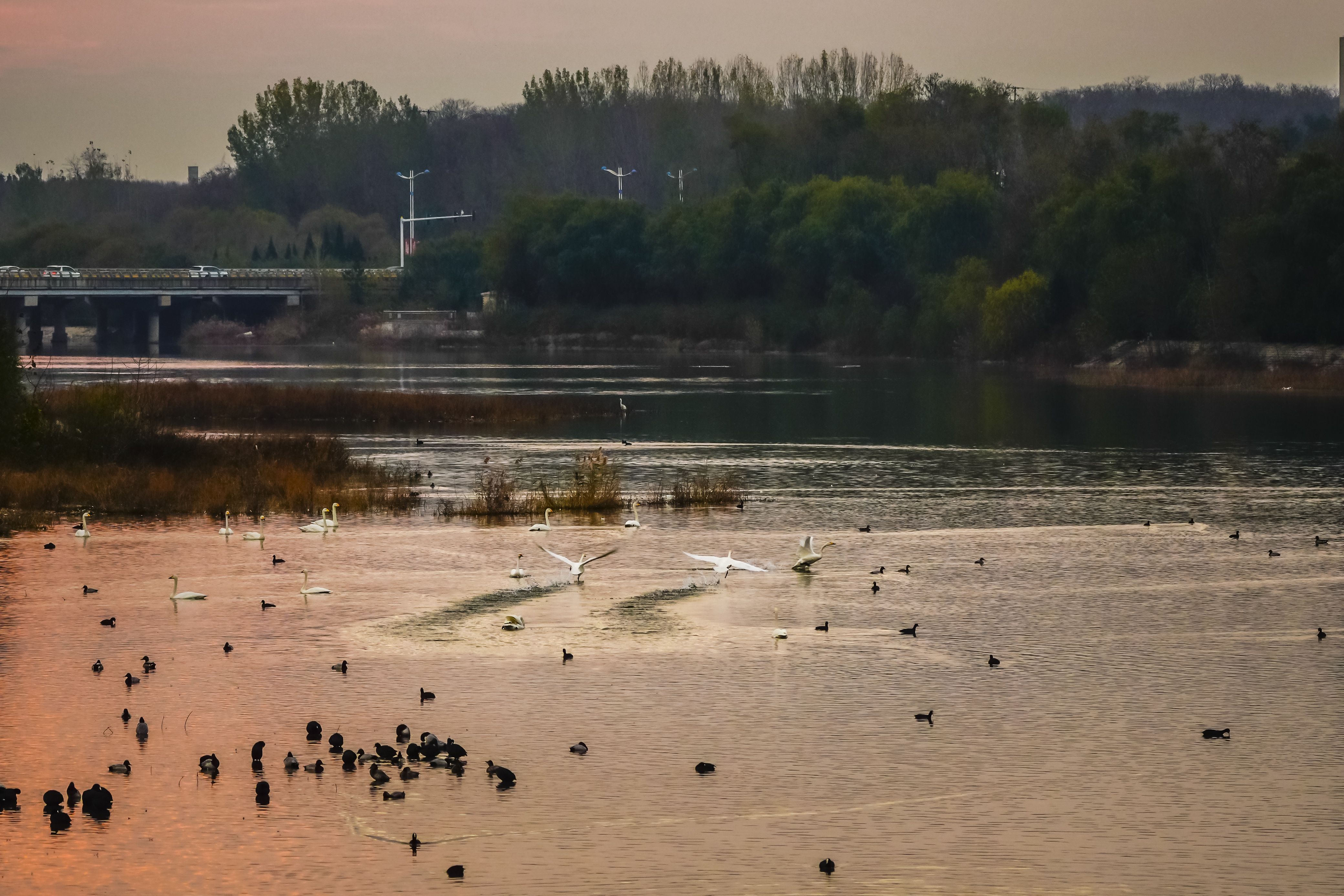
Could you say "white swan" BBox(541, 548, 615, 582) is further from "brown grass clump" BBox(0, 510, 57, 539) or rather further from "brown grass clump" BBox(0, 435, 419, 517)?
"brown grass clump" BBox(0, 510, 57, 539)

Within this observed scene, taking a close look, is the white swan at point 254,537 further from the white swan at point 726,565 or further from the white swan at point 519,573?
the white swan at point 726,565

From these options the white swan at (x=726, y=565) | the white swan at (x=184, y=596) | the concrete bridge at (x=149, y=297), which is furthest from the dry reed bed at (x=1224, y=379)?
the concrete bridge at (x=149, y=297)

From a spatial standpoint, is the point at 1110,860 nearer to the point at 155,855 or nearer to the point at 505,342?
the point at 155,855

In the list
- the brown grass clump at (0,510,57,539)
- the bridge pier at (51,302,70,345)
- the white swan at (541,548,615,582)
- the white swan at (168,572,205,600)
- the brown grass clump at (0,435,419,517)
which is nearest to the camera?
the white swan at (168,572,205,600)

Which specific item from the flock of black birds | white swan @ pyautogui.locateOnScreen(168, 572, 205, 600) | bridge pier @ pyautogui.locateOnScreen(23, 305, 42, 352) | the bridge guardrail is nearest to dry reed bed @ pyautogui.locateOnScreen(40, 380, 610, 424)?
white swan @ pyautogui.locateOnScreen(168, 572, 205, 600)

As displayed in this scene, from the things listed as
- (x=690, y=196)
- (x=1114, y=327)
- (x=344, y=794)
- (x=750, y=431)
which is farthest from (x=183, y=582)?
(x=690, y=196)

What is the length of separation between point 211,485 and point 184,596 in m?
14.5

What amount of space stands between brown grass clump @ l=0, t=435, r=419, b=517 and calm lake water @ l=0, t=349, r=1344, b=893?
195cm

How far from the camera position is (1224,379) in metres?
97.2

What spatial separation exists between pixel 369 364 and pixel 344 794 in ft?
357

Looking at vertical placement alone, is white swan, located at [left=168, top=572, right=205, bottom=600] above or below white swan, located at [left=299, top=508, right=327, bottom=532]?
below

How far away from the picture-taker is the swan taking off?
3559cm

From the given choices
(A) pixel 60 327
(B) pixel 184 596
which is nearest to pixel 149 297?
(A) pixel 60 327

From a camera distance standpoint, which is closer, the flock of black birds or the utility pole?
the flock of black birds
